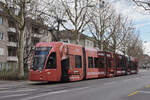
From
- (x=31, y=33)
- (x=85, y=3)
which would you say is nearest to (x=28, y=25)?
(x=31, y=33)

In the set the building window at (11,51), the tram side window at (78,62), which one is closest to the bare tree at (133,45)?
the building window at (11,51)

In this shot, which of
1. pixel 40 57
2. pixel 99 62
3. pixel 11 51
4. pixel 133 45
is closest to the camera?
pixel 40 57

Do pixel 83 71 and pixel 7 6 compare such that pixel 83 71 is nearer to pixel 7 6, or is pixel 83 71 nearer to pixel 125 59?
pixel 7 6

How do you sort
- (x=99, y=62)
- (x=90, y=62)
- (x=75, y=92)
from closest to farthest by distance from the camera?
(x=75, y=92) → (x=90, y=62) → (x=99, y=62)

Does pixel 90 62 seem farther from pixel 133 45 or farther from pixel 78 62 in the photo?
pixel 133 45

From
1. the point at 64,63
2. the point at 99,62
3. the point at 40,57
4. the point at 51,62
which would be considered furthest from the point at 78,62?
the point at 99,62

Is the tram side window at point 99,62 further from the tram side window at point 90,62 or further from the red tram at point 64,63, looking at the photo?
the tram side window at point 90,62

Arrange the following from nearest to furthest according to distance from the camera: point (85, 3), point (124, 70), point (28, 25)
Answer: point (85, 3), point (28, 25), point (124, 70)

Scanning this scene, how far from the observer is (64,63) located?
55.2 ft

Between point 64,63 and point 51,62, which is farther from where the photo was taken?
point 64,63

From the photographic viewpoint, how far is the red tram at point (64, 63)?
15750 mm

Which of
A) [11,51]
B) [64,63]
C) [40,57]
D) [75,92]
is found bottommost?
[75,92]

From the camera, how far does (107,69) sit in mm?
25641

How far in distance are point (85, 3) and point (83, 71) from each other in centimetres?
1201
